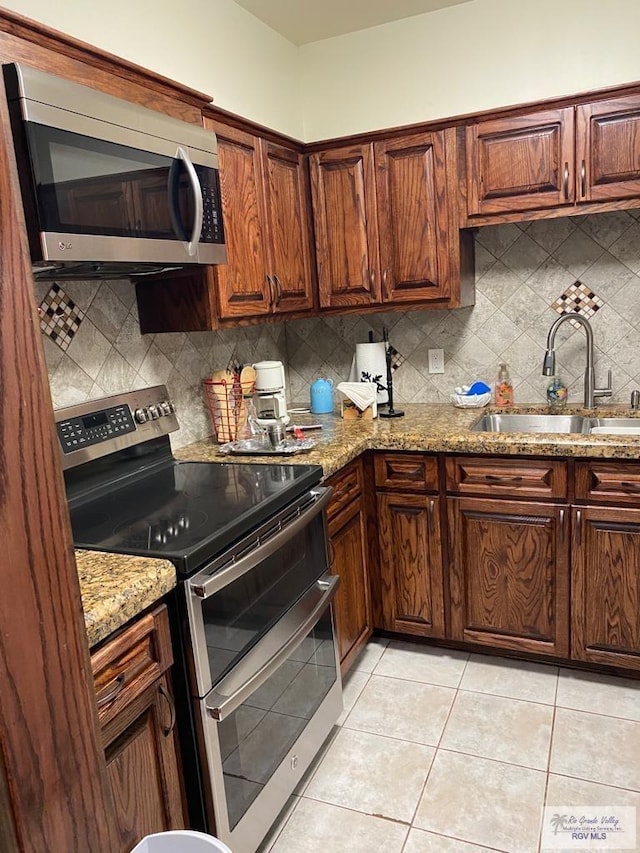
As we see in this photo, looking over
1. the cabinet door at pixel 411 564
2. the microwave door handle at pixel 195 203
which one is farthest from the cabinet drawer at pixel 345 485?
the microwave door handle at pixel 195 203

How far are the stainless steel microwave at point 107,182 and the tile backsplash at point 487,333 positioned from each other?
423mm

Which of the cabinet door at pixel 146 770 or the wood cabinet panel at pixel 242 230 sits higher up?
the wood cabinet panel at pixel 242 230

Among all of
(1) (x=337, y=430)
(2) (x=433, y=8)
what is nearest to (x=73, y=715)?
(1) (x=337, y=430)

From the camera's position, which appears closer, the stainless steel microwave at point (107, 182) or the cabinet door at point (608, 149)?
the stainless steel microwave at point (107, 182)

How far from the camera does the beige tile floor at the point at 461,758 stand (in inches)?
68.4

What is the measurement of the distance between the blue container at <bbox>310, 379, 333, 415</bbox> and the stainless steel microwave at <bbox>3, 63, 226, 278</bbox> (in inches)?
40.3

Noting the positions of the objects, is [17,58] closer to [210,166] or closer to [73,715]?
[210,166]

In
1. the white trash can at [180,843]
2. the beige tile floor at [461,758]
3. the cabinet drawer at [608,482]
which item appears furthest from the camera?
the cabinet drawer at [608,482]

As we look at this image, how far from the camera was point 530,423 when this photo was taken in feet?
8.93

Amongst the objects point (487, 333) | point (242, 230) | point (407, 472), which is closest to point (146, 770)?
point (407, 472)

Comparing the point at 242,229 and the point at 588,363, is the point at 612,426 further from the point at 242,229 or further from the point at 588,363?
the point at 242,229

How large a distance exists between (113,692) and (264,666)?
1.60 feet

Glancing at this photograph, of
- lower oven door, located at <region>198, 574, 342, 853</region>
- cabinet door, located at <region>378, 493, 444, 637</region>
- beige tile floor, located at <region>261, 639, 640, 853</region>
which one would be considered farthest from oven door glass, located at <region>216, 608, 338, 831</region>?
cabinet door, located at <region>378, 493, 444, 637</region>

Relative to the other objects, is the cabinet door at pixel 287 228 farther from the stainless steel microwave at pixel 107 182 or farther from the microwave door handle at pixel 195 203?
the microwave door handle at pixel 195 203
